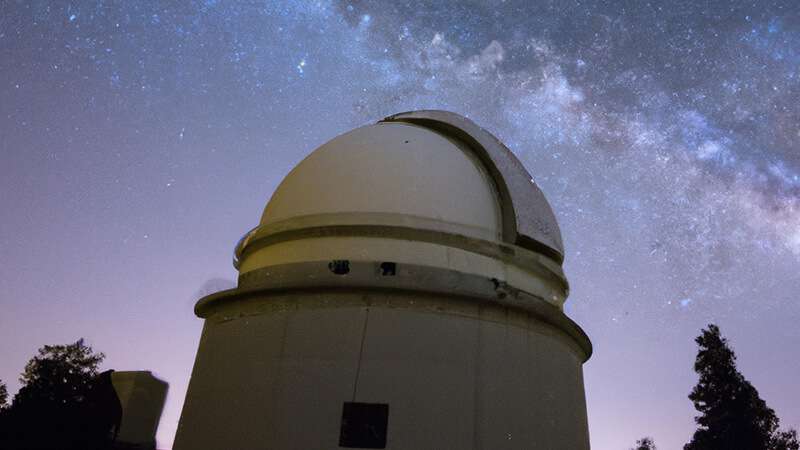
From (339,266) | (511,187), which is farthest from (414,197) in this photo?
(511,187)

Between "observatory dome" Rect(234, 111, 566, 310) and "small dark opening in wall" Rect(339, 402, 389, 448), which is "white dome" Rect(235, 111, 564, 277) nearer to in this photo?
"observatory dome" Rect(234, 111, 566, 310)

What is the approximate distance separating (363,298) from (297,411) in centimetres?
137

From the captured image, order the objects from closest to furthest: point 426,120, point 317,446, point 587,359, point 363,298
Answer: point 317,446 → point 363,298 → point 587,359 → point 426,120

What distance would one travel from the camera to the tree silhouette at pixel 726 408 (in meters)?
21.8

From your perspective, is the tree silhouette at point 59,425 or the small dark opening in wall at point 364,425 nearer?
the small dark opening in wall at point 364,425

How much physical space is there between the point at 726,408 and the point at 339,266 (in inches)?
937

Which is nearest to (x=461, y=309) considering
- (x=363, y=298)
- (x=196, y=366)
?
(x=363, y=298)

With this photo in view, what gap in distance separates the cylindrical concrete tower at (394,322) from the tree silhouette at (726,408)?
19926 mm

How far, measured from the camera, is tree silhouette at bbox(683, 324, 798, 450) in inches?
860

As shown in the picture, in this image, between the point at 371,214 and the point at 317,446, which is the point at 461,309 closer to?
the point at 371,214

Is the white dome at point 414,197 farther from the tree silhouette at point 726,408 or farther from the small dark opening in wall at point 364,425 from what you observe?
the tree silhouette at point 726,408

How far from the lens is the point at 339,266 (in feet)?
19.9

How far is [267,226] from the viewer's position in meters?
7.22

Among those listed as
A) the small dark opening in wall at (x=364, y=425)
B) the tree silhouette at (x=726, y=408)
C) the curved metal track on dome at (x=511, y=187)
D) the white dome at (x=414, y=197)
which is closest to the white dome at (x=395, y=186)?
the white dome at (x=414, y=197)
